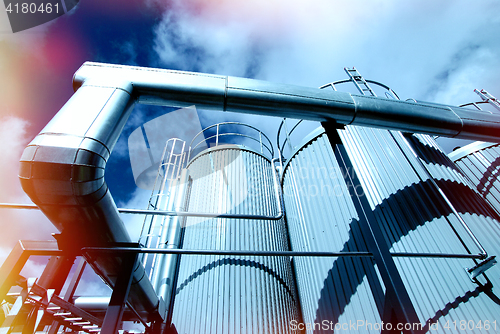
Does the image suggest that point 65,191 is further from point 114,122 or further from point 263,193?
point 263,193

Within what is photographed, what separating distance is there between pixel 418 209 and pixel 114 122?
15.8ft

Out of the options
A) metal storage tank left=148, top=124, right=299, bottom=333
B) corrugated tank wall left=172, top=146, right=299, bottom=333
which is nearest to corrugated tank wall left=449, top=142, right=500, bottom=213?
metal storage tank left=148, top=124, right=299, bottom=333

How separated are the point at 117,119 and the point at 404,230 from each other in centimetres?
458

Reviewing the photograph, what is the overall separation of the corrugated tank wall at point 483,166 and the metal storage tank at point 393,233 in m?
0.89

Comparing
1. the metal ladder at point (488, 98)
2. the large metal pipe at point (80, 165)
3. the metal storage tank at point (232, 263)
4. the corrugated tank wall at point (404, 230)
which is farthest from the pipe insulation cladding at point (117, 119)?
the metal ladder at point (488, 98)

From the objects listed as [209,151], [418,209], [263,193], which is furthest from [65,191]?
[209,151]

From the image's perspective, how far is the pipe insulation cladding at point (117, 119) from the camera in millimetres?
2070

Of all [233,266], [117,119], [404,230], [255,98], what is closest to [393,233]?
[404,230]

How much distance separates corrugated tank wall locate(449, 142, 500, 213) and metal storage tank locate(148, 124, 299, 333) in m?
4.62

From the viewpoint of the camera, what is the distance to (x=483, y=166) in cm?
577

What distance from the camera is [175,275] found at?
20.4ft

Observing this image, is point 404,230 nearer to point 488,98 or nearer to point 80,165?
point 80,165

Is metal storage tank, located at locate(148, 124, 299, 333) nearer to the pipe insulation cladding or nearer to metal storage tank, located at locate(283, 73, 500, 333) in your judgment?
metal storage tank, located at locate(283, 73, 500, 333)

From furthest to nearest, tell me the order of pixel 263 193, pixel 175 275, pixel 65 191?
pixel 263 193
pixel 175 275
pixel 65 191
